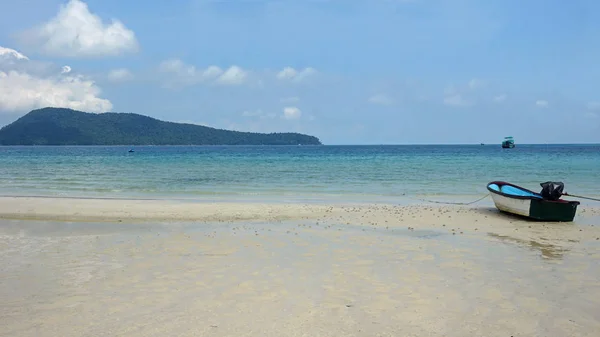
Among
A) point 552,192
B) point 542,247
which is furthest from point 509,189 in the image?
point 542,247

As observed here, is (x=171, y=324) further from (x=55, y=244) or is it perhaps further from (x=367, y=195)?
(x=367, y=195)

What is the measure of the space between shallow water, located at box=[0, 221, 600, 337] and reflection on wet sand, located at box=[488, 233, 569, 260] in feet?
0.09

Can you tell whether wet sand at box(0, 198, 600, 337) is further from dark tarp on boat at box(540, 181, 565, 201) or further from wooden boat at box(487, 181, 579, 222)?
dark tarp on boat at box(540, 181, 565, 201)

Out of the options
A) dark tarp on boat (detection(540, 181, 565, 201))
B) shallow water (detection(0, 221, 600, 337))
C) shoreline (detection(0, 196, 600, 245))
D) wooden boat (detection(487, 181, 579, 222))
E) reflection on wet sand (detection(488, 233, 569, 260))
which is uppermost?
dark tarp on boat (detection(540, 181, 565, 201))

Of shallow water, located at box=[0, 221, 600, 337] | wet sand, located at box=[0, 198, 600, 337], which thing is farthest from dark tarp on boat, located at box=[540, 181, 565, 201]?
shallow water, located at box=[0, 221, 600, 337]

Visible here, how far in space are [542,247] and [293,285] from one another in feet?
23.6

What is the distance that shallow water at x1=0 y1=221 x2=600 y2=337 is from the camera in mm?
7145

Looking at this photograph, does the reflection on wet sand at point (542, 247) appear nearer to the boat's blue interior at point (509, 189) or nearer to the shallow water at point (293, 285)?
the shallow water at point (293, 285)

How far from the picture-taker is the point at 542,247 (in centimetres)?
1279

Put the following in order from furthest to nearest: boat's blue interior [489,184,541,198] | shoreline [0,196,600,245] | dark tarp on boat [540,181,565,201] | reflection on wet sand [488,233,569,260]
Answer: boat's blue interior [489,184,541,198]
dark tarp on boat [540,181,565,201]
shoreline [0,196,600,245]
reflection on wet sand [488,233,569,260]

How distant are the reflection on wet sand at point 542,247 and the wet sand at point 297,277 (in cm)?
5

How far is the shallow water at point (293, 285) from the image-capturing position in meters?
7.14

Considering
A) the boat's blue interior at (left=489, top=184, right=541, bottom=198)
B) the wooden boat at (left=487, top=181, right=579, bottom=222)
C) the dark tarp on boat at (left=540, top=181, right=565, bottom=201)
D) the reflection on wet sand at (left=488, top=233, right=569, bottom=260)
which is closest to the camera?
the reflection on wet sand at (left=488, top=233, right=569, bottom=260)

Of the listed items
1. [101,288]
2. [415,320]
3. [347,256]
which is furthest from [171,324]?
[347,256]
